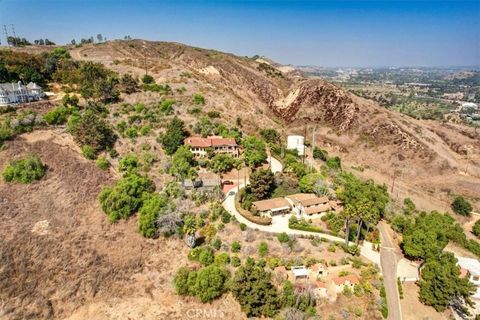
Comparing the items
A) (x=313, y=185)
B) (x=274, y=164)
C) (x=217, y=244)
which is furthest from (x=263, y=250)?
(x=274, y=164)

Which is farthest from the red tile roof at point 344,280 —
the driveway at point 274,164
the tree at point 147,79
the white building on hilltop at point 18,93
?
the white building on hilltop at point 18,93

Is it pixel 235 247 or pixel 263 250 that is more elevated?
pixel 235 247

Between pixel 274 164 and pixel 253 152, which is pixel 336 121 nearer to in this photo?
pixel 274 164

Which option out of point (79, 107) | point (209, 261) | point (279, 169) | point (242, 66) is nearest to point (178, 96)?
point (79, 107)

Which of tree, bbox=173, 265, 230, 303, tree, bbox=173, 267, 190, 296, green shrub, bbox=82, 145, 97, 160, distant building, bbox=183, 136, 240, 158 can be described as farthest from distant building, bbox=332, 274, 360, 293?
green shrub, bbox=82, 145, 97, 160

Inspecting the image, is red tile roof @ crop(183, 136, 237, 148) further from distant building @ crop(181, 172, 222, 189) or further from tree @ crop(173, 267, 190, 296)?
tree @ crop(173, 267, 190, 296)

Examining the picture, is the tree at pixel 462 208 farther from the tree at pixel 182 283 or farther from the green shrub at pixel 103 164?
the green shrub at pixel 103 164
